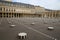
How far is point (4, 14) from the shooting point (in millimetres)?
42312

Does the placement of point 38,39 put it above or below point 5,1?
below

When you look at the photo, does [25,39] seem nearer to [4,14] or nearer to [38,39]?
Answer: [38,39]

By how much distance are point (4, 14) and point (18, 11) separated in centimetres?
744

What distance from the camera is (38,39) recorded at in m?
2.65

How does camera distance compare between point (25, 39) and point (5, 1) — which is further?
point (5, 1)

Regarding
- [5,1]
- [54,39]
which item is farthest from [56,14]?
[54,39]

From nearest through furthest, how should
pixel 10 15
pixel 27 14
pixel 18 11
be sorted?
pixel 10 15
pixel 18 11
pixel 27 14

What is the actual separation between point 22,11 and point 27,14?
360 centimetres

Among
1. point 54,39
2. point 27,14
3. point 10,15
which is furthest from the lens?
point 27,14

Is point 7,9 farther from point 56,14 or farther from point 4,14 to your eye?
point 56,14

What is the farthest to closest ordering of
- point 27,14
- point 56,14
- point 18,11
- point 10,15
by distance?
point 27,14 → point 18,11 → point 10,15 → point 56,14

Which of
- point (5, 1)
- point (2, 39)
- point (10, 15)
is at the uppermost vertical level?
point (5, 1)

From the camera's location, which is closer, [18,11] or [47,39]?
[47,39]

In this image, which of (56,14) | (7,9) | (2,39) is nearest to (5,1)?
(7,9)
